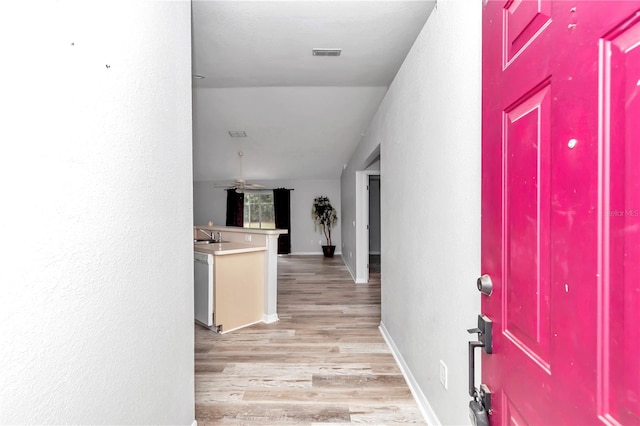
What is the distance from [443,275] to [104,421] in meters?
1.49

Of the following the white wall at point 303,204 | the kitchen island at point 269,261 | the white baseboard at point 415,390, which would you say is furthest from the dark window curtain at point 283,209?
the white baseboard at point 415,390

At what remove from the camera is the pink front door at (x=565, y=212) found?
0.43 meters

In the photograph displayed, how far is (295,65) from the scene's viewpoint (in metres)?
2.49

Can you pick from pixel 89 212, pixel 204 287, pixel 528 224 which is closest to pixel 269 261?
pixel 204 287

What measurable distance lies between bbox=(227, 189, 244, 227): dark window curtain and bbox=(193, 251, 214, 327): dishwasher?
5.33 meters

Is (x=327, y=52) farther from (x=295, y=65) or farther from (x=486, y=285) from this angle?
(x=486, y=285)

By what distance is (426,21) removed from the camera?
5.89ft

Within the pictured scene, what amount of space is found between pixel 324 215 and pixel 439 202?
6977 millimetres

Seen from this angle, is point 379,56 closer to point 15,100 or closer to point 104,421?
point 15,100

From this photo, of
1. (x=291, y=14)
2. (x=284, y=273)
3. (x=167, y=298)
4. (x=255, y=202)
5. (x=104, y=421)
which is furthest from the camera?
(x=255, y=202)

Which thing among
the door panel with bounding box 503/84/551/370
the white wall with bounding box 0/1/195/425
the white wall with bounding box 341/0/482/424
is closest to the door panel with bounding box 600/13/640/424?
the door panel with bounding box 503/84/551/370

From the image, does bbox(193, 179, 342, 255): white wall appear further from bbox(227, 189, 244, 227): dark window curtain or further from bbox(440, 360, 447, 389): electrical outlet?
bbox(440, 360, 447, 389): electrical outlet

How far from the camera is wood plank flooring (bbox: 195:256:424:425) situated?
1.83 metres

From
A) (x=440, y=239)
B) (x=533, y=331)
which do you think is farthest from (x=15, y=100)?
(x=440, y=239)
